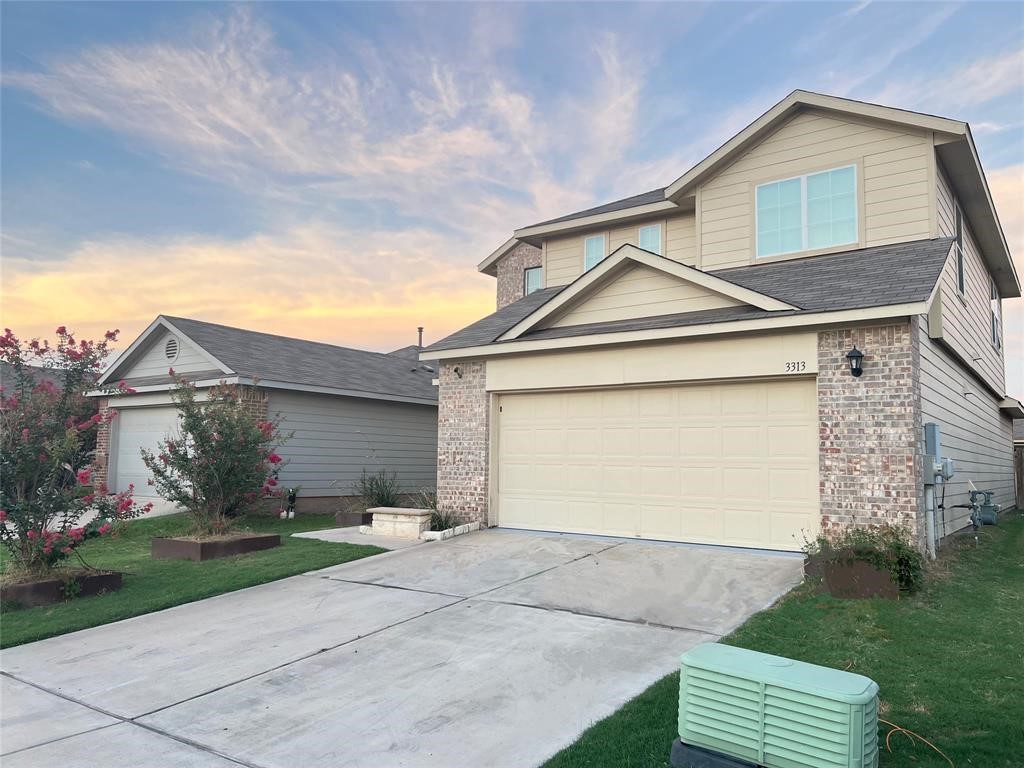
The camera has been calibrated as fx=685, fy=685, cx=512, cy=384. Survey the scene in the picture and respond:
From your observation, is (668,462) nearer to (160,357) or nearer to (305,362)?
(305,362)

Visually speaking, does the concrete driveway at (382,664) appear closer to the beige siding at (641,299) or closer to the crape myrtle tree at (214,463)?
the crape myrtle tree at (214,463)

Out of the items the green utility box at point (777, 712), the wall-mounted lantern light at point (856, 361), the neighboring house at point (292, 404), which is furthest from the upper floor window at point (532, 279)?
the green utility box at point (777, 712)

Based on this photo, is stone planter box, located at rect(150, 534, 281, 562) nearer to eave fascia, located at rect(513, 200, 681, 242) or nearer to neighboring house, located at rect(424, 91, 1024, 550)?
neighboring house, located at rect(424, 91, 1024, 550)

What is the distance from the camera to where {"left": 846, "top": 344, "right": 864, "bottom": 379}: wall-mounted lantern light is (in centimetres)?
841

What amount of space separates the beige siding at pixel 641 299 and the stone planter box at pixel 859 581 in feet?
14.2

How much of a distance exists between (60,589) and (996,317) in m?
19.8

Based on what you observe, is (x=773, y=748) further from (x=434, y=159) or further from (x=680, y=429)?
(x=434, y=159)

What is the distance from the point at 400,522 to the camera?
11914 mm

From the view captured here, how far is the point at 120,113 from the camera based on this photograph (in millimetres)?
12633

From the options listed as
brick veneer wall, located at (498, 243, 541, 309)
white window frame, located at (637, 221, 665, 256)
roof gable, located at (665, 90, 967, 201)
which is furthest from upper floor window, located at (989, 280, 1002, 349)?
brick veneer wall, located at (498, 243, 541, 309)

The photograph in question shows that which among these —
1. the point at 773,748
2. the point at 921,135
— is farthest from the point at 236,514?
the point at 921,135

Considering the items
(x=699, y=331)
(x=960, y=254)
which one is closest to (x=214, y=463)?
(x=699, y=331)

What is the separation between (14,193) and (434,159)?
7.86 metres

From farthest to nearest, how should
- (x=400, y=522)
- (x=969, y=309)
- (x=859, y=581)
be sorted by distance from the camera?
1. (x=969, y=309)
2. (x=400, y=522)
3. (x=859, y=581)
